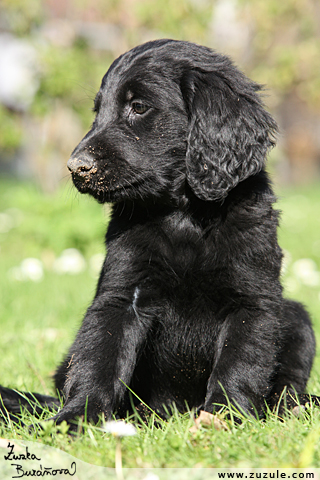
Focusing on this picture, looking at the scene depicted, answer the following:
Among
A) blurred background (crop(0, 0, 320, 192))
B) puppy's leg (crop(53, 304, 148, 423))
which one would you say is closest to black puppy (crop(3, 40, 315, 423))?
puppy's leg (crop(53, 304, 148, 423))

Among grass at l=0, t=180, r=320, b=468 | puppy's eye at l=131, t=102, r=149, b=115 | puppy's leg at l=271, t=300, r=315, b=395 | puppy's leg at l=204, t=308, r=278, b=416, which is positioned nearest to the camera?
grass at l=0, t=180, r=320, b=468

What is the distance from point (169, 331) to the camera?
7.36 ft

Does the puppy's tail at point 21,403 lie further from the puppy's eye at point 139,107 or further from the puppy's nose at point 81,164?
the puppy's eye at point 139,107

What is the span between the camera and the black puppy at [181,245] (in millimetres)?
2115

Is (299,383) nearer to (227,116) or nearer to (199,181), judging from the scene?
(199,181)

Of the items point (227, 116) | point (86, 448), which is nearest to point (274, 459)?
point (86, 448)

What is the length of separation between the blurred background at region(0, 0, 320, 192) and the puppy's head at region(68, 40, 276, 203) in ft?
12.6

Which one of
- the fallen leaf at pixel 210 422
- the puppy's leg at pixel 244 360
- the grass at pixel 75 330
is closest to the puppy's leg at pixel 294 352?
the grass at pixel 75 330

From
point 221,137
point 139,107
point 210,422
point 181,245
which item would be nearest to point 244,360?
point 210,422

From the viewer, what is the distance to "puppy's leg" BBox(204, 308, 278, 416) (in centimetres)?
204

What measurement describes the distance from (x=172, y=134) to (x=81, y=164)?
42 centimetres

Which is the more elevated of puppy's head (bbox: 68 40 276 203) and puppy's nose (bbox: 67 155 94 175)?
puppy's head (bbox: 68 40 276 203)

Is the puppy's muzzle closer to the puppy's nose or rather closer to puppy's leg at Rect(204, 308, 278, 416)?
the puppy's nose

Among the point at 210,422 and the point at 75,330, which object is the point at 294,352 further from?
the point at 75,330
